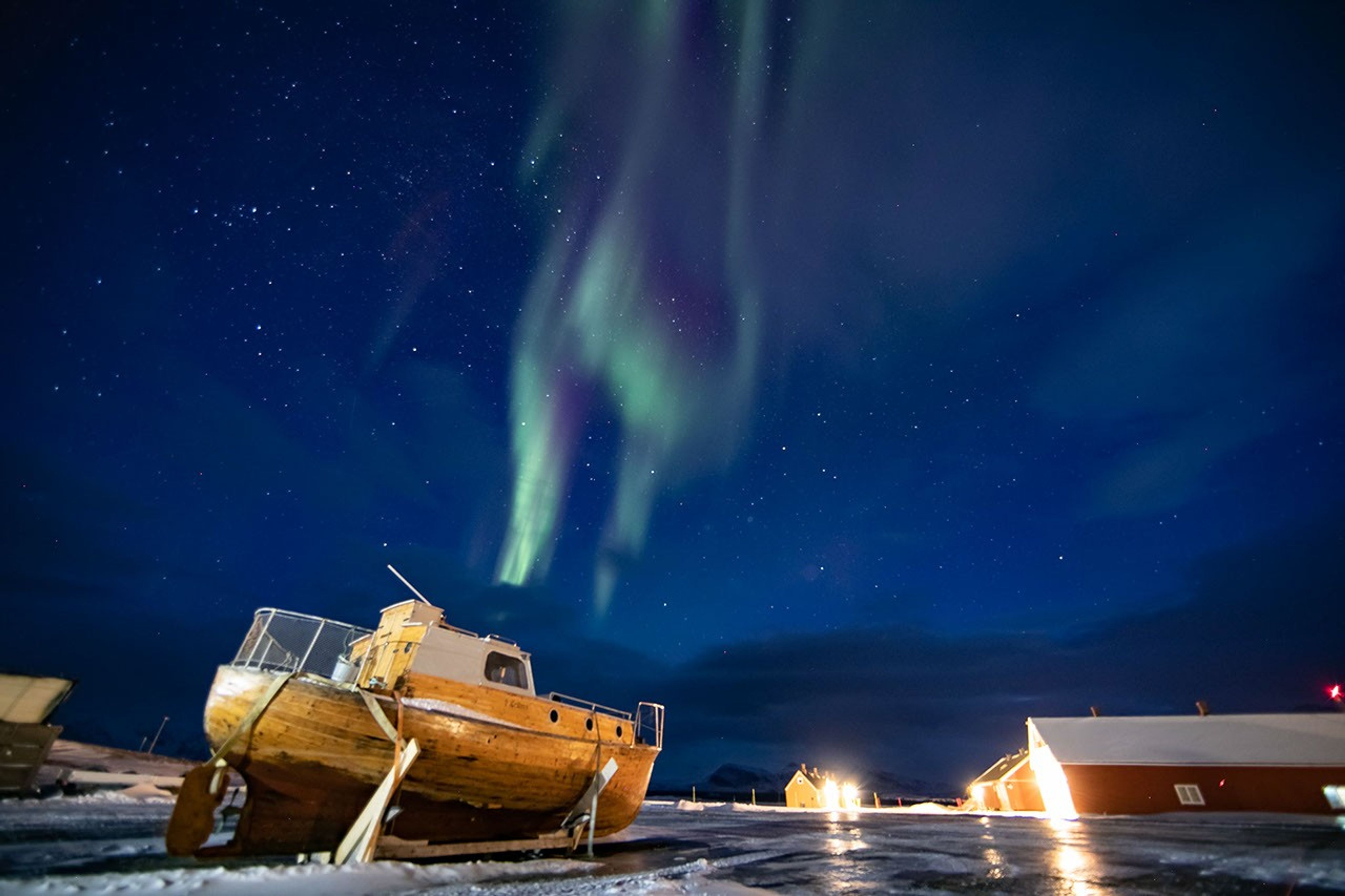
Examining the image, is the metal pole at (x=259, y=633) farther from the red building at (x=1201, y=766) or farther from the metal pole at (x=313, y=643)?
the red building at (x=1201, y=766)

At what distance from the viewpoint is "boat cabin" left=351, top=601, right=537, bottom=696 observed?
1315cm

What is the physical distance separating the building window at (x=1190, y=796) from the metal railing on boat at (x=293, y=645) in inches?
1782

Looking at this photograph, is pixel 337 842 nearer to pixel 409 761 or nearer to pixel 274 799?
pixel 274 799

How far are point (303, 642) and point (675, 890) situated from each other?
996 centimetres

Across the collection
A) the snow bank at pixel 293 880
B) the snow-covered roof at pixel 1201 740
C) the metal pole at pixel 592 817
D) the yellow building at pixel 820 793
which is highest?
the snow-covered roof at pixel 1201 740

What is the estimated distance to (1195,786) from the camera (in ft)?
108

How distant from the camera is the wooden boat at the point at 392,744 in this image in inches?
426

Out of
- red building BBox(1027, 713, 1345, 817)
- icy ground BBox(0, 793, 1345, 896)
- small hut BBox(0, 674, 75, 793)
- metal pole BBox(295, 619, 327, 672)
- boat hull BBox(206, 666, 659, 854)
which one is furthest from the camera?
red building BBox(1027, 713, 1345, 817)

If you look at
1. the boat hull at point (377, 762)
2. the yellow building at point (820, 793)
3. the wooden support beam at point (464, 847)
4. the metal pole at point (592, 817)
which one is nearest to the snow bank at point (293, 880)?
the wooden support beam at point (464, 847)

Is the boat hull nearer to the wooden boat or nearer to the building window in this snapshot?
the wooden boat

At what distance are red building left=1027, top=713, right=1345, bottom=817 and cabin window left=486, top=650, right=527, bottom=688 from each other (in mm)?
36948

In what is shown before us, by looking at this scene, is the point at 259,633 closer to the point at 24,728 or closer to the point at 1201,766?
the point at 24,728

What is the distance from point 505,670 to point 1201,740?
1787 inches

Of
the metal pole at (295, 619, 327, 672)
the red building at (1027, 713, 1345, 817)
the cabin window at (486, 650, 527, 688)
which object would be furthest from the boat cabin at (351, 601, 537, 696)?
the red building at (1027, 713, 1345, 817)
